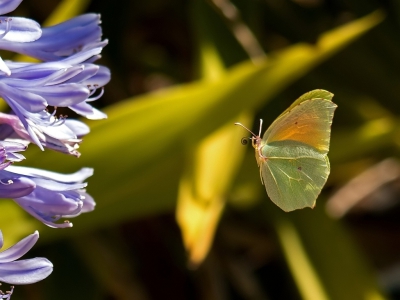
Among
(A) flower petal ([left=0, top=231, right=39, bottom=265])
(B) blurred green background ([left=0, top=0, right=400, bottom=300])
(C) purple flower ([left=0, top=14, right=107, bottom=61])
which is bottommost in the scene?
(B) blurred green background ([left=0, top=0, right=400, bottom=300])

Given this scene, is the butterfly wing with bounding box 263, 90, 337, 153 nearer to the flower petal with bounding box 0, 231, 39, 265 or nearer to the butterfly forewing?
the butterfly forewing

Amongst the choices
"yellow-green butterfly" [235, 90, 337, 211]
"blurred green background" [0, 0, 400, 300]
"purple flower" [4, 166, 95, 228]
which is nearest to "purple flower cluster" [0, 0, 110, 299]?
"purple flower" [4, 166, 95, 228]

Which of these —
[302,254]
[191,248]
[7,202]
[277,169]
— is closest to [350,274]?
[302,254]

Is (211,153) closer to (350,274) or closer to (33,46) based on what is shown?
(350,274)

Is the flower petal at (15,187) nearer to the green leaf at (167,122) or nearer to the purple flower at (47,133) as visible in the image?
the purple flower at (47,133)

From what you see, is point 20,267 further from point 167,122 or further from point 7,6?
point 167,122

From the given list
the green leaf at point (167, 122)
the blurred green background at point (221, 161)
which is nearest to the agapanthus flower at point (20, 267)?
the blurred green background at point (221, 161)
